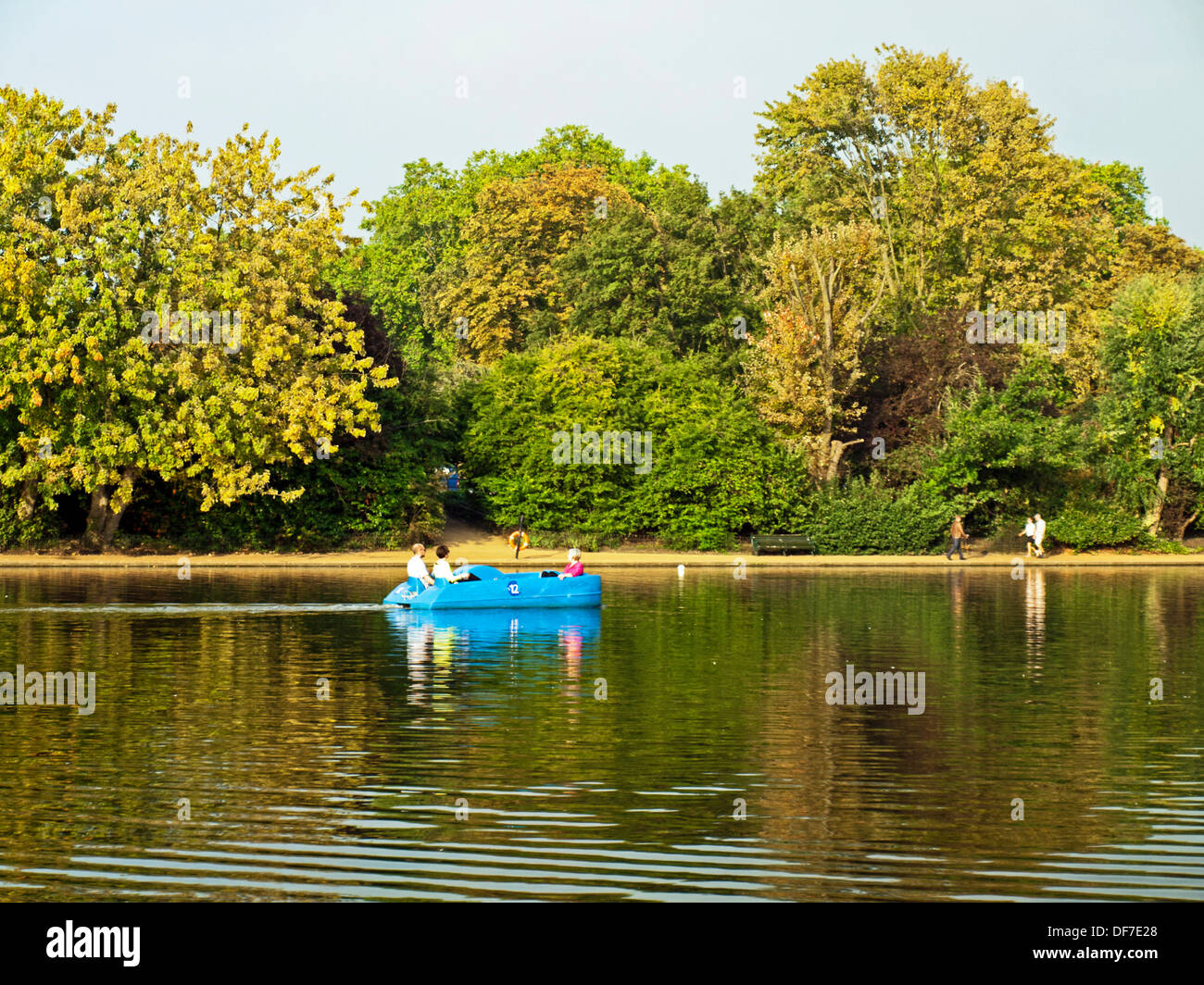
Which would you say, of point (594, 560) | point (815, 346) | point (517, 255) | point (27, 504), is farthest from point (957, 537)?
point (517, 255)

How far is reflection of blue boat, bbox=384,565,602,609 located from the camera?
27.9 m

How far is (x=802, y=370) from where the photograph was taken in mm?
53469

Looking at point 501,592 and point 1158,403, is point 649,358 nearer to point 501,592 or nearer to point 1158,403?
point 1158,403

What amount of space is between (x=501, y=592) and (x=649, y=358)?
26.2 m

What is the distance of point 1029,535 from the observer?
49.5m

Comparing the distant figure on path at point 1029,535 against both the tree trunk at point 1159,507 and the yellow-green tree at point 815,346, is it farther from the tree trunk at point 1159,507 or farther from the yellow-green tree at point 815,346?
the yellow-green tree at point 815,346

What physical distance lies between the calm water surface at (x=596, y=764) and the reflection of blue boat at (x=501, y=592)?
1950mm

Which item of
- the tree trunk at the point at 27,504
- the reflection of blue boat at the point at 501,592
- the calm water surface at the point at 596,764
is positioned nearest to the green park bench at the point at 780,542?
the reflection of blue boat at the point at 501,592

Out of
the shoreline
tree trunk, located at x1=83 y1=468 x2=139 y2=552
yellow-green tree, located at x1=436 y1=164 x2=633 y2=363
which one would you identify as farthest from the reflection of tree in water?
yellow-green tree, located at x1=436 y1=164 x2=633 y2=363

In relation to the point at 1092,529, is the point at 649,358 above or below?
above

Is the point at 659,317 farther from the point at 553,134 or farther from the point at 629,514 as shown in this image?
the point at 553,134

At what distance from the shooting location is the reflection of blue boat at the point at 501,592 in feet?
91.7
